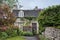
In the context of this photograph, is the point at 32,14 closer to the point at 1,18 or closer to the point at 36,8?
the point at 36,8

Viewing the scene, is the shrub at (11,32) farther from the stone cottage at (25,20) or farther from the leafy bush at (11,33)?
the stone cottage at (25,20)

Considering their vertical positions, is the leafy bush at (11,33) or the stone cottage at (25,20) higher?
the stone cottage at (25,20)

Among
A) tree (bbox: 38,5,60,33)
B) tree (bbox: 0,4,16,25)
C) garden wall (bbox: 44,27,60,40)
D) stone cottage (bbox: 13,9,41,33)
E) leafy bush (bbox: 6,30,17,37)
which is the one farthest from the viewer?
stone cottage (bbox: 13,9,41,33)

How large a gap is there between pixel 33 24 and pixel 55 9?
2008 cm

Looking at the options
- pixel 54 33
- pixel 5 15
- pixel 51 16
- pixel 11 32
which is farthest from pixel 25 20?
pixel 54 33

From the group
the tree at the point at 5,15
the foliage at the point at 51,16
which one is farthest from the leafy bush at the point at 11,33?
the foliage at the point at 51,16

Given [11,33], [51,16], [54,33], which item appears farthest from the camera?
[11,33]

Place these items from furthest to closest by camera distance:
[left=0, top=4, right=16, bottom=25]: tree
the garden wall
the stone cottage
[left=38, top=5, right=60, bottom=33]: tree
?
the stone cottage, [left=0, top=4, right=16, bottom=25]: tree, [left=38, top=5, right=60, bottom=33]: tree, the garden wall

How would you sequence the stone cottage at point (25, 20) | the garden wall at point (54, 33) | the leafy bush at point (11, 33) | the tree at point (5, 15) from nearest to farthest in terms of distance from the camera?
the garden wall at point (54, 33), the tree at point (5, 15), the leafy bush at point (11, 33), the stone cottage at point (25, 20)

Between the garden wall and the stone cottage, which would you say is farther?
the stone cottage

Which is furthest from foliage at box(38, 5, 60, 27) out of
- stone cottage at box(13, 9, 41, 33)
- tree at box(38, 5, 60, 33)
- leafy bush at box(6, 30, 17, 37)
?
stone cottage at box(13, 9, 41, 33)

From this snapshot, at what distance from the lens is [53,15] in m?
14.7

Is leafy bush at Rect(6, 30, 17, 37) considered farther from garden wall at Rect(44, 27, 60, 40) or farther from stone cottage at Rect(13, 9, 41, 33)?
garden wall at Rect(44, 27, 60, 40)

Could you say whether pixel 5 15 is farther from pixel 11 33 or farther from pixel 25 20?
pixel 25 20
